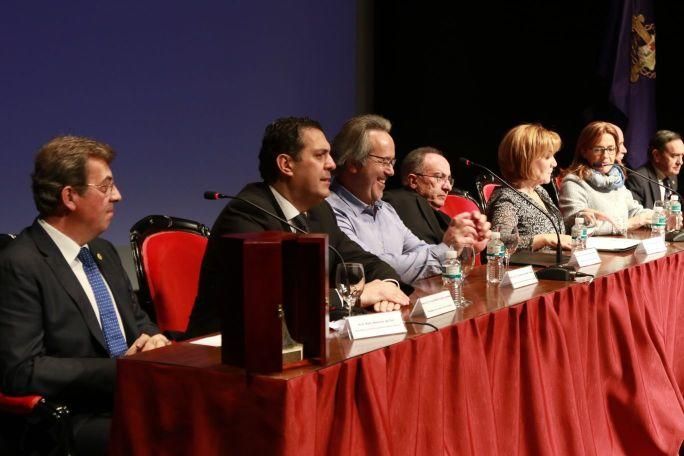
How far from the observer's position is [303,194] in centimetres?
240

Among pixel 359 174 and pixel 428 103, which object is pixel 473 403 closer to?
pixel 359 174

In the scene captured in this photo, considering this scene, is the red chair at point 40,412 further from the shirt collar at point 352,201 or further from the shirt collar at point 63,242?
the shirt collar at point 352,201

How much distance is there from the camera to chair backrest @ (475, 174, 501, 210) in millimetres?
4250

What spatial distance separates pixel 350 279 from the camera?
189cm

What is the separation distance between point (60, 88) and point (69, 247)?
6.23 feet

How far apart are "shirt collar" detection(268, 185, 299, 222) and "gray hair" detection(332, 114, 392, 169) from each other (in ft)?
1.82

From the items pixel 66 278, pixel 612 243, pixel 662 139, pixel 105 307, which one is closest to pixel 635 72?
pixel 662 139

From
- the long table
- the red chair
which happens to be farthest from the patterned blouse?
the red chair

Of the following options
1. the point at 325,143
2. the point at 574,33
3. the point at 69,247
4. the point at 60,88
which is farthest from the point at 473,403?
the point at 574,33

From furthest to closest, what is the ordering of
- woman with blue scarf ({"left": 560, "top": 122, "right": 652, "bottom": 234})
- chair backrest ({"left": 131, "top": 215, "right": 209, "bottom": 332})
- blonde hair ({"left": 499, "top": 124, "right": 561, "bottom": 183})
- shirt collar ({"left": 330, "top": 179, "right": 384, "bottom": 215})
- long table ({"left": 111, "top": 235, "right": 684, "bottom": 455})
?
1. woman with blue scarf ({"left": 560, "top": 122, "right": 652, "bottom": 234})
2. blonde hair ({"left": 499, "top": 124, "right": 561, "bottom": 183})
3. shirt collar ({"left": 330, "top": 179, "right": 384, "bottom": 215})
4. chair backrest ({"left": 131, "top": 215, "right": 209, "bottom": 332})
5. long table ({"left": 111, "top": 235, "right": 684, "bottom": 455})

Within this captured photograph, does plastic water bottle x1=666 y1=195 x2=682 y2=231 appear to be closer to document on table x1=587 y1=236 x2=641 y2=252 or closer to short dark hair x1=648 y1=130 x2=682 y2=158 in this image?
document on table x1=587 y1=236 x2=641 y2=252

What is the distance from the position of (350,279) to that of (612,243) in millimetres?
1867

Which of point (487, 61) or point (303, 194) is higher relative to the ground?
point (487, 61)

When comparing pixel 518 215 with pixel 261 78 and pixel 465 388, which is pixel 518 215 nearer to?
pixel 465 388
